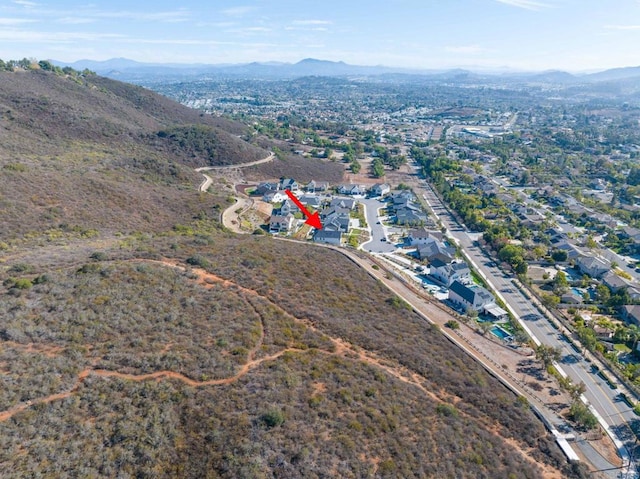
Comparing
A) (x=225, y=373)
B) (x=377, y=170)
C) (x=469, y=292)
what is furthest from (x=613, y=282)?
(x=377, y=170)

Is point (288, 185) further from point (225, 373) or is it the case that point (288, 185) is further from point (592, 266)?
point (225, 373)

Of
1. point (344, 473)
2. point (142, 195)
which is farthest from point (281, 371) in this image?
point (142, 195)

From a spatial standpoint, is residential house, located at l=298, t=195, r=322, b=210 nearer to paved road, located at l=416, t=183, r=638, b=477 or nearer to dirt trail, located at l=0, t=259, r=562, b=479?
paved road, located at l=416, t=183, r=638, b=477

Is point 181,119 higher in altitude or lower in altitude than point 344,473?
higher

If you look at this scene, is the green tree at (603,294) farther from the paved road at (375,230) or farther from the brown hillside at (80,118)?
the brown hillside at (80,118)

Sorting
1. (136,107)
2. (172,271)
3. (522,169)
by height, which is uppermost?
(136,107)

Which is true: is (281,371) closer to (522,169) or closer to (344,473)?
(344,473)

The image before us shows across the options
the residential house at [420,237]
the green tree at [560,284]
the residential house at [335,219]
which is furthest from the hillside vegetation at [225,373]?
the green tree at [560,284]
